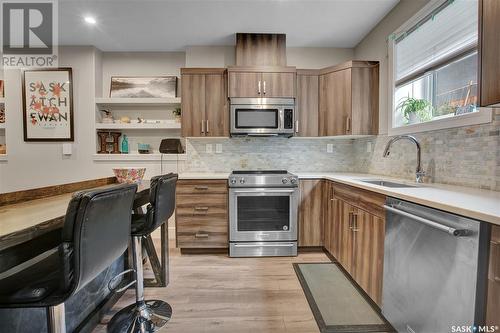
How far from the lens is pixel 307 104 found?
9.86ft

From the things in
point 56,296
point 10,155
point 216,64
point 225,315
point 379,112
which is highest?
point 216,64

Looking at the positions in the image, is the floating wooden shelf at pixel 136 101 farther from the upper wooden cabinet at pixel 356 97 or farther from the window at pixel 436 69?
the window at pixel 436 69

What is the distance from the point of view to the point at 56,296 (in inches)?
34.6

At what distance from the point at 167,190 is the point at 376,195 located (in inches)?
57.9

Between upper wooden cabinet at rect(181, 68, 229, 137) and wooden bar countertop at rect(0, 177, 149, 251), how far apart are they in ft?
5.54

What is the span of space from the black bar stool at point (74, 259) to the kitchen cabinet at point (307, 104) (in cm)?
239

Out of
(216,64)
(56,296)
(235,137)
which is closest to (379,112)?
(235,137)

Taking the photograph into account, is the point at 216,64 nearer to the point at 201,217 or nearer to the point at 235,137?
the point at 235,137

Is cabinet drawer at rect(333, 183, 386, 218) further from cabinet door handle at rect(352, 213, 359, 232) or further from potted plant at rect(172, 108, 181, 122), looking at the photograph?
potted plant at rect(172, 108, 181, 122)

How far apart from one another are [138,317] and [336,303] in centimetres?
142

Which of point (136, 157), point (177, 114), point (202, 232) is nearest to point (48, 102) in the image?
point (136, 157)

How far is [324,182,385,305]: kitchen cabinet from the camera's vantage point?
1664 mm

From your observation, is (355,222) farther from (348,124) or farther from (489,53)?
(489,53)

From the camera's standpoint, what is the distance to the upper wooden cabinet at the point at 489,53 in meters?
1.09
